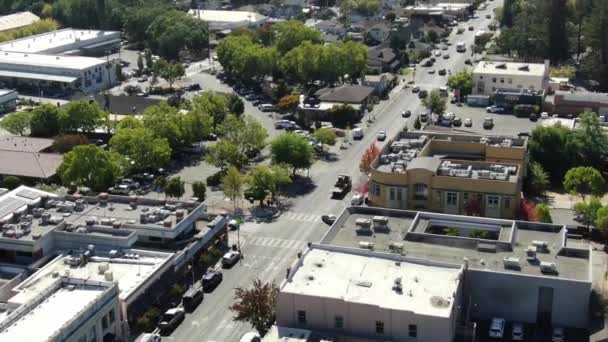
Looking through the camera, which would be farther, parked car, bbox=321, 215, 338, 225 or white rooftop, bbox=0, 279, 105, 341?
parked car, bbox=321, 215, 338, 225

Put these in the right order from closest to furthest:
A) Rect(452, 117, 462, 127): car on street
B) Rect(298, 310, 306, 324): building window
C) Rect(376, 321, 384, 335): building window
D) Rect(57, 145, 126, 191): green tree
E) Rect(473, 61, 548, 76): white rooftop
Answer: Rect(376, 321, 384, 335): building window, Rect(298, 310, 306, 324): building window, Rect(57, 145, 126, 191): green tree, Rect(452, 117, 462, 127): car on street, Rect(473, 61, 548, 76): white rooftop

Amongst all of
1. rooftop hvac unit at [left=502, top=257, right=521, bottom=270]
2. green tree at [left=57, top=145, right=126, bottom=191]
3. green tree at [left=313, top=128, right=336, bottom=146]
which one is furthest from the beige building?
green tree at [left=57, top=145, right=126, bottom=191]

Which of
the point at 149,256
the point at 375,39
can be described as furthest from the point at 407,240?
the point at 375,39

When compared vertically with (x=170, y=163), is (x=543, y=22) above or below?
above

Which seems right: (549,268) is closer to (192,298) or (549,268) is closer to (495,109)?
(192,298)

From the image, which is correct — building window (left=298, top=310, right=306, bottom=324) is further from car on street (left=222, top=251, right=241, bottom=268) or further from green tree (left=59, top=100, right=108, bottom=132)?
green tree (left=59, top=100, right=108, bottom=132)

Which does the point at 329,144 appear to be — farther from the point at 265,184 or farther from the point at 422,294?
the point at 422,294
